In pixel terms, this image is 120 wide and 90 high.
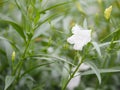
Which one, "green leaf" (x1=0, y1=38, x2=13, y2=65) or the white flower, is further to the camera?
"green leaf" (x1=0, y1=38, x2=13, y2=65)

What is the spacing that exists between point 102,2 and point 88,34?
46 centimetres

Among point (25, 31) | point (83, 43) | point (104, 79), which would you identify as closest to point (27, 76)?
point (25, 31)

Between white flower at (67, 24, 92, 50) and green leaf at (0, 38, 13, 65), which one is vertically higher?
white flower at (67, 24, 92, 50)

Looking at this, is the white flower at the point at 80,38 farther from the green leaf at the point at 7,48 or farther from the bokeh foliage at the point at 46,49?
the green leaf at the point at 7,48

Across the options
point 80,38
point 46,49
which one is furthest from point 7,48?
point 80,38

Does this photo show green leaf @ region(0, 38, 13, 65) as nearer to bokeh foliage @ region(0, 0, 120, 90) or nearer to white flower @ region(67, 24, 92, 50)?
bokeh foliage @ region(0, 0, 120, 90)

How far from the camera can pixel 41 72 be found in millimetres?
1637

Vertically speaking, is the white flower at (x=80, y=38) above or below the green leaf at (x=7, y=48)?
above

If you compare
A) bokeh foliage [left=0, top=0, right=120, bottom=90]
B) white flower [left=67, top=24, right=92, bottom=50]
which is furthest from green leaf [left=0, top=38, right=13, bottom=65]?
white flower [left=67, top=24, right=92, bottom=50]

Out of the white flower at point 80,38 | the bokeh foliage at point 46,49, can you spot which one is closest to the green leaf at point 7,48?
the bokeh foliage at point 46,49

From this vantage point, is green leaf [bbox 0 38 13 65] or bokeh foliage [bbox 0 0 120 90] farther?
green leaf [bbox 0 38 13 65]

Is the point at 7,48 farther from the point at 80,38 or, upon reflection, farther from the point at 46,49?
the point at 80,38

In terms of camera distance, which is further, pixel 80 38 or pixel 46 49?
pixel 46 49

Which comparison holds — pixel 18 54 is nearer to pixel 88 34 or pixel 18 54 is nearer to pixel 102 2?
pixel 88 34
